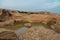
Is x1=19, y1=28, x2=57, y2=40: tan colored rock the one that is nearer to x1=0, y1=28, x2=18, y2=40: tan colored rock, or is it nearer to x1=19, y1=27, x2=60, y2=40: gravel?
x1=19, y1=27, x2=60, y2=40: gravel

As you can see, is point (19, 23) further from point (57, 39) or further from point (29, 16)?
point (57, 39)

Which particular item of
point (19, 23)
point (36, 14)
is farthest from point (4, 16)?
point (36, 14)

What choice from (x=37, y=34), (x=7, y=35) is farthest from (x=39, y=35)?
(x=7, y=35)

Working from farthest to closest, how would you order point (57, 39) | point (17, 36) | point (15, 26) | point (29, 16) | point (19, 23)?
1. point (29, 16)
2. point (19, 23)
3. point (15, 26)
4. point (17, 36)
5. point (57, 39)

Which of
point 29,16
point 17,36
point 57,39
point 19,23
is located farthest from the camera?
point 29,16

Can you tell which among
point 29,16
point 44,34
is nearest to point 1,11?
point 29,16

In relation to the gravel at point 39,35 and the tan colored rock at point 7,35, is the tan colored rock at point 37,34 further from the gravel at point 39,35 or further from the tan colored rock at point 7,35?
the tan colored rock at point 7,35

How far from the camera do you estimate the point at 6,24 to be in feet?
11.0

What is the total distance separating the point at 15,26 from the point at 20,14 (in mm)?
660

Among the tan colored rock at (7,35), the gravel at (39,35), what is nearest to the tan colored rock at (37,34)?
the gravel at (39,35)

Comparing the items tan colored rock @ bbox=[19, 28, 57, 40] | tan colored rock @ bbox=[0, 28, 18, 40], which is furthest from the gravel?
tan colored rock @ bbox=[0, 28, 18, 40]

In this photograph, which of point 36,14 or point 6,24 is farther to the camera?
point 36,14

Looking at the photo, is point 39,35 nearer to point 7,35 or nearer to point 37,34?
point 37,34

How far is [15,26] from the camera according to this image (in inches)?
132
